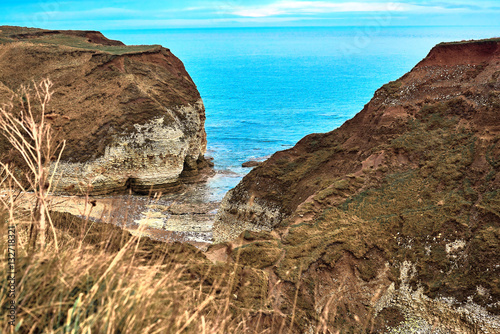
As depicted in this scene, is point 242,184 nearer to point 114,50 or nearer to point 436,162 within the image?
point 436,162

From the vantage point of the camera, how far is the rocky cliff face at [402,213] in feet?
31.4

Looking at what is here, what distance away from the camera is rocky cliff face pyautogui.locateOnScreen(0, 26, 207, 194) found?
29.7 meters

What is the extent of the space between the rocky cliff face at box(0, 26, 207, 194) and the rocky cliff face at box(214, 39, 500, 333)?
16.0 meters

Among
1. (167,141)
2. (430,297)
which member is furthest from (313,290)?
(167,141)

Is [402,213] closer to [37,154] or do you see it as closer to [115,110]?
[37,154]

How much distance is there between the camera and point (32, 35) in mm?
38250

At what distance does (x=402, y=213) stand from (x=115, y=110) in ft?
80.1

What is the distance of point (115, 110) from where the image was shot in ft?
103

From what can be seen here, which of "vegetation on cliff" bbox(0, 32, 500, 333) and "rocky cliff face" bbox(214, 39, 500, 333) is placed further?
"rocky cliff face" bbox(214, 39, 500, 333)

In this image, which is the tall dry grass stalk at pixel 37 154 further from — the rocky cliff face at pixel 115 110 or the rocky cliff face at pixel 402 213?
the rocky cliff face at pixel 115 110

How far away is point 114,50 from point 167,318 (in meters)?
35.6
